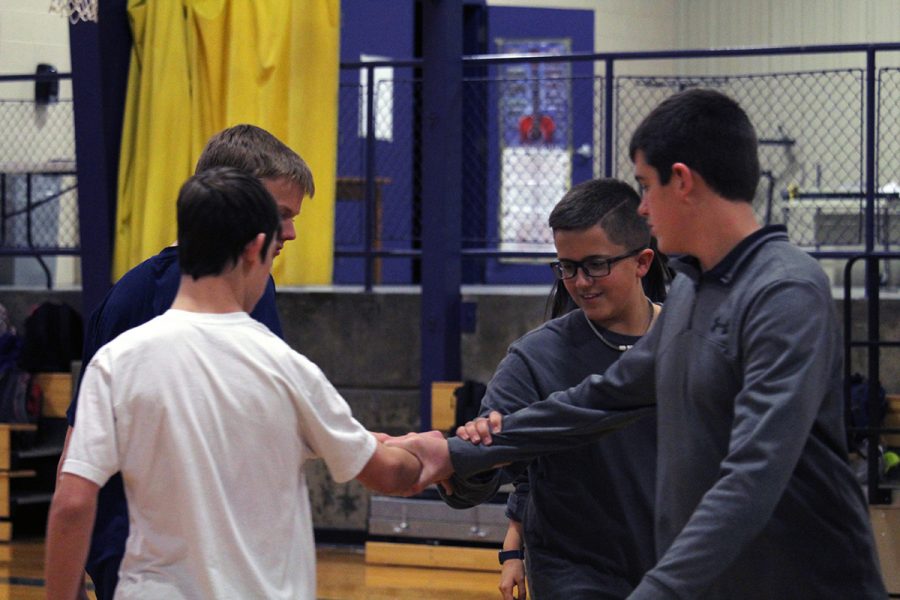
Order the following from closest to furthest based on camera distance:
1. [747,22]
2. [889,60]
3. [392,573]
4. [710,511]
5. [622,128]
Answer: [710,511]
[392,573]
[622,128]
[889,60]
[747,22]

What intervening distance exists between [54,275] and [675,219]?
7.89 m

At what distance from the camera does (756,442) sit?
174 centimetres

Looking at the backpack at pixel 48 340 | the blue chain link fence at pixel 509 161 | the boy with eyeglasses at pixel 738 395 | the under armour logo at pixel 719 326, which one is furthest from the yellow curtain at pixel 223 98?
the under armour logo at pixel 719 326

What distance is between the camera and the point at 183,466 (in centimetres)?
196

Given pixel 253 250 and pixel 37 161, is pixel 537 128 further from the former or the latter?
pixel 253 250

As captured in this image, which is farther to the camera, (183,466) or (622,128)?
(622,128)

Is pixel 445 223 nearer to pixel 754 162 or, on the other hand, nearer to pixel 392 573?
pixel 392 573

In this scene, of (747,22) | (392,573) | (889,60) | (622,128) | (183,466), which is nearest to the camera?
(183,466)

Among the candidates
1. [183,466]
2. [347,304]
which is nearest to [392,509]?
[347,304]

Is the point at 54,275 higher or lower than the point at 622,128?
Result: lower

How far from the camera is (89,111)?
254 inches

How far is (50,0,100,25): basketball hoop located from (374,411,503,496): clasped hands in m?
4.09

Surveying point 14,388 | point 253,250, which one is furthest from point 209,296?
point 14,388

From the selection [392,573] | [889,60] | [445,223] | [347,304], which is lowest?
[392,573]
